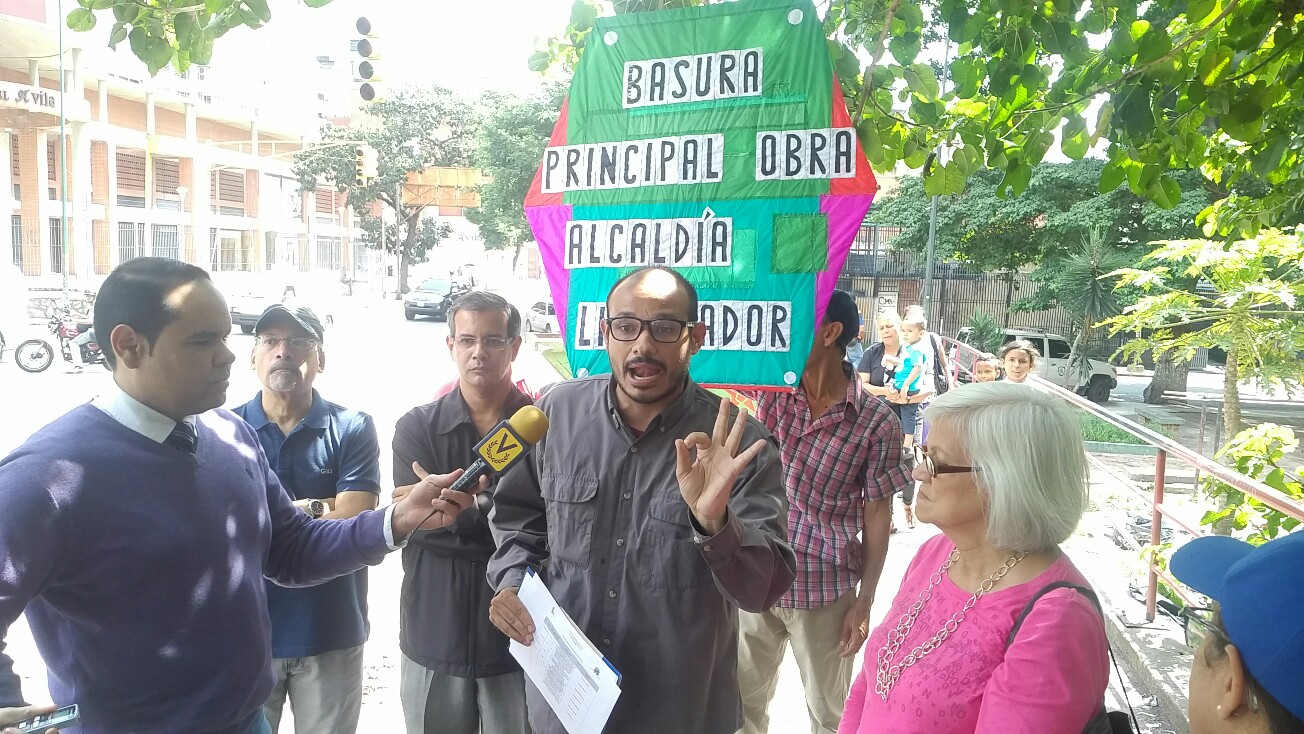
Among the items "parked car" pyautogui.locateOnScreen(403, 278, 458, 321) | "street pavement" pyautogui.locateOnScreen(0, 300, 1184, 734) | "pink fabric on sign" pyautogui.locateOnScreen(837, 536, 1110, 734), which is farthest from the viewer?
"parked car" pyautogui.locateOnScreen(403, 278, 458, 321)

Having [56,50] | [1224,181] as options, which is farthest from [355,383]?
[56,50]

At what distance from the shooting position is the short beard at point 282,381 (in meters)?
3.05

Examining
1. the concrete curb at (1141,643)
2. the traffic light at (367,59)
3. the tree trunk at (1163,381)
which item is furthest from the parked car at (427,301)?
the concrete curb at (1141,643)

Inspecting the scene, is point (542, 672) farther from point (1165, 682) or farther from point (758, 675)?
point (1165, 682)

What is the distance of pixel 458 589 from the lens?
2748 millimetres

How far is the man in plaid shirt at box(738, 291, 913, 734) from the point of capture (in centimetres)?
312

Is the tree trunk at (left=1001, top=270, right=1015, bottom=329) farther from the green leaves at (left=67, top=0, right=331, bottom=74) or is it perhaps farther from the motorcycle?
the green leaves at (left=67, top=0, right=331, bottom=74)

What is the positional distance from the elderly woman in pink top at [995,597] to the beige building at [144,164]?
75.1 feet

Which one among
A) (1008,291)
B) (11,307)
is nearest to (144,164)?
(11,307)

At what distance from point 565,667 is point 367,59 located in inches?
395

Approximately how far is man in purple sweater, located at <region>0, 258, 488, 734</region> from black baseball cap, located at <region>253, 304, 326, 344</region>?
43.1 inches

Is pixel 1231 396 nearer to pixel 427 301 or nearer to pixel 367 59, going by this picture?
pixel 367 59

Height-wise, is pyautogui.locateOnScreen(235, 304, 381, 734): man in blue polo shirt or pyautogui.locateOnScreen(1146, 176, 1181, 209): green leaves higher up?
pyautogui.locateOnScreen(1146, 176, 1181, 209): green leaves

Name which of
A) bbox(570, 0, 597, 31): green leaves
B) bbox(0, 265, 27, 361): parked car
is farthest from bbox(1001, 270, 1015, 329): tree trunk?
bbox(0, 265, 27, 361): parked car
